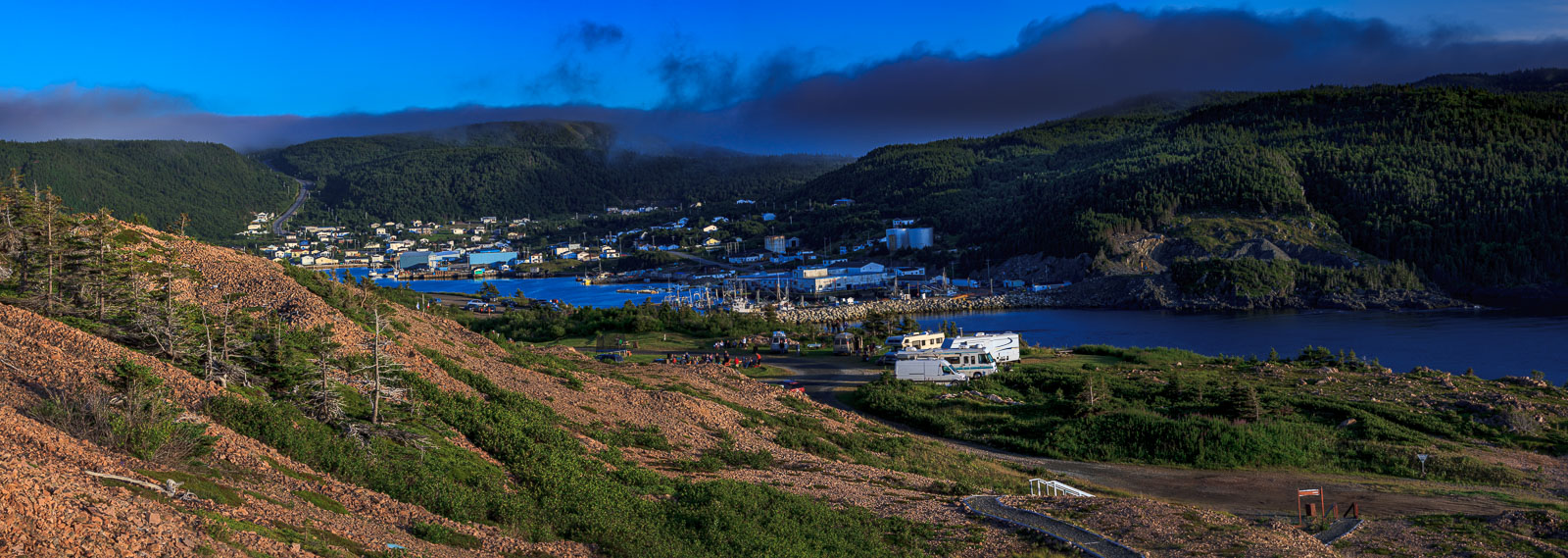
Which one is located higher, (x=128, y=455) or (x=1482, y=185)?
(x=1482, y=185)

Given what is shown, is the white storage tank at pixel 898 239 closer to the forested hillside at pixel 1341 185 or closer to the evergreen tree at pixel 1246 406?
the forested hillside at pixel 1341 185

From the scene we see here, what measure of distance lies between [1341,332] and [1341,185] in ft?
163

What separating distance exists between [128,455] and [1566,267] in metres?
96.0

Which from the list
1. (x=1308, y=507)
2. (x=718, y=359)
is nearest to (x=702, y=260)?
(x=718, y=359)

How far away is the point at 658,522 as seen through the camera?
10.9m

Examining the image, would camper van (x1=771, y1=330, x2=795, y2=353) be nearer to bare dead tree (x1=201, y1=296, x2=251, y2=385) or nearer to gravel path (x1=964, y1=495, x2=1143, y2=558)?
gravel path (x1=964, y1=495, x2=1143, y2=558)

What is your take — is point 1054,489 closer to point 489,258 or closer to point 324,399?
point 324,399

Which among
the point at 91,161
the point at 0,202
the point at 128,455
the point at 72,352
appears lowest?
the point at 128,455

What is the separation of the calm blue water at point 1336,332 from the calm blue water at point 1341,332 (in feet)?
0.15

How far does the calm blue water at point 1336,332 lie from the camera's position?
4491 cm

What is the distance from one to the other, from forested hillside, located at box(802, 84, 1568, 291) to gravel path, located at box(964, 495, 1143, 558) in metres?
80.1

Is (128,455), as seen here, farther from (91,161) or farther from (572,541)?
(91,161)

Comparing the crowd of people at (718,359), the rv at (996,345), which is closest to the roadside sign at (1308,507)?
the rv at (996,345)

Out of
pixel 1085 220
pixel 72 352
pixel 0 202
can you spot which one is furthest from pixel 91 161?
pixel 72 352
